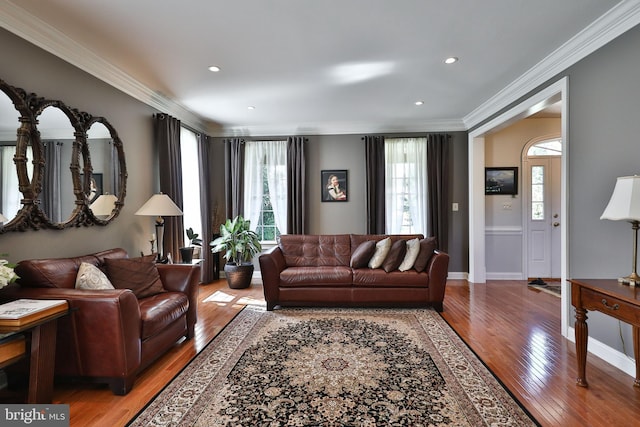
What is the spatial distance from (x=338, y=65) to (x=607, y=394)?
11.4 ft

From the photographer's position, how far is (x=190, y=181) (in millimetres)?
4953

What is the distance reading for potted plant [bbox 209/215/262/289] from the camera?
493 centimetres

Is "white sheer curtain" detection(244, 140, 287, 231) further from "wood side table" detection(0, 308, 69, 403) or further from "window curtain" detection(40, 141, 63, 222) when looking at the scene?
"wood side table" detection(0, 308, 69, 403)

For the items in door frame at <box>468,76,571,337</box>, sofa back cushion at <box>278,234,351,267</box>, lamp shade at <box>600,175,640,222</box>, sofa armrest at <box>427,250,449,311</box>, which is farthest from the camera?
sofa back cushion at <box>278,234,351,267</box>

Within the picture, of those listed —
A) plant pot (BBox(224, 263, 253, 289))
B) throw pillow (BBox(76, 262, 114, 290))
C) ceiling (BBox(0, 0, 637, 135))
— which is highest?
ceiling (BBox(0, 0, 637, 135))

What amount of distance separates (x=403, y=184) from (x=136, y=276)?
14.0 feet

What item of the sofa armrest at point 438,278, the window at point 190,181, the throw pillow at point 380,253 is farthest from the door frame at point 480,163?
the window at point 190,181

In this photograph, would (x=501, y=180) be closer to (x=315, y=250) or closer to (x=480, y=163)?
(x=480, y=163)

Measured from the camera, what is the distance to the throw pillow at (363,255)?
3.99 metres

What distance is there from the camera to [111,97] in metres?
3.31

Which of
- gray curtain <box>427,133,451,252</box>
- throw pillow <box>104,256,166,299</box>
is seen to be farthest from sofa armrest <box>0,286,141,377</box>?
gray curtain <box>427,133,451,252</box>

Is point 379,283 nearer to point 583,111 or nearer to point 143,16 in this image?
point 583,111

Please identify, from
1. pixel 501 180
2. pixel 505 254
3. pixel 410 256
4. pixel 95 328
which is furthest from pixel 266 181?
pixel 505 254

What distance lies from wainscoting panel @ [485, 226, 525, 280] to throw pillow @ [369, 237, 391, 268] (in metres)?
2.43
